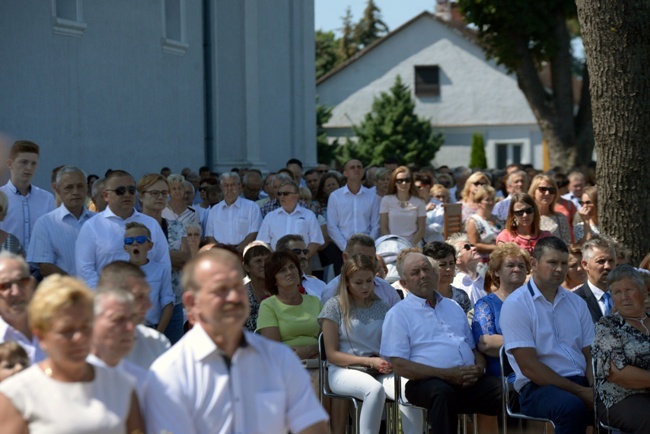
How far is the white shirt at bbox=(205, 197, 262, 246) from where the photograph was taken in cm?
1297

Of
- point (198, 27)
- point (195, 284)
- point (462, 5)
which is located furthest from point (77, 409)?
point (462, 5)

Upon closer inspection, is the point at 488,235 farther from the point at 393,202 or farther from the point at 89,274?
the point at 89,274

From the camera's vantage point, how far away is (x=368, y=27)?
287ft

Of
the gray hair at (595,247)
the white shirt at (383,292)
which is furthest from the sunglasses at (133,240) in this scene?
the gray hair at (595,247)

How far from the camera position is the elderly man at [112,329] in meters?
4.57

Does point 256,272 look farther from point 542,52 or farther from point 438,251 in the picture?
point 542,52

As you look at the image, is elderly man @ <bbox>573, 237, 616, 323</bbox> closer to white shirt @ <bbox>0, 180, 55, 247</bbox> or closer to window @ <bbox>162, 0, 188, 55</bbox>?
white shirt @ <bbox>0, 180, 55, 247</bbox>

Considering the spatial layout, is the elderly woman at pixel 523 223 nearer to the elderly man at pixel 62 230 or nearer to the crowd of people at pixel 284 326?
the crowd of people at pixel 284 326

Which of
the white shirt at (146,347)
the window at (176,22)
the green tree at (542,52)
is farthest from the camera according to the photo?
the green tree at (542,52)

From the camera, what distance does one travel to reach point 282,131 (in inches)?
995

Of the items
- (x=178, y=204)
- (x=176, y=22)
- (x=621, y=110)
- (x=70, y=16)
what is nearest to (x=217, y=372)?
(x=621, y=110)

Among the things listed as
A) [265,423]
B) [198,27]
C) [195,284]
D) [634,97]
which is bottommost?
[265,423]

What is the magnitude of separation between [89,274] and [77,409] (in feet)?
13.1

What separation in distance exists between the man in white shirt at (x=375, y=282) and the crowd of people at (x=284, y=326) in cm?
2
